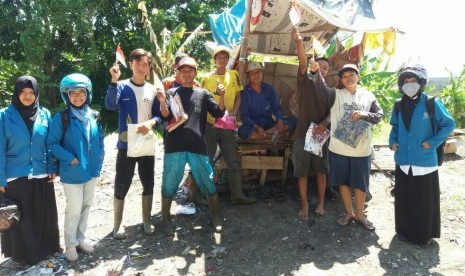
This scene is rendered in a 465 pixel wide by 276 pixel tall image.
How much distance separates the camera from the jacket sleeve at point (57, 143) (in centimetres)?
347

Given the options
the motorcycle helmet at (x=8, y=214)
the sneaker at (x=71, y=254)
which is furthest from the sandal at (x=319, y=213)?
the motorcycle helmet at (x=8, y=214)

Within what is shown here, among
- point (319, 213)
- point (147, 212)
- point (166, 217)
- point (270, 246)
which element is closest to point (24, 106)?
point (147, 212)

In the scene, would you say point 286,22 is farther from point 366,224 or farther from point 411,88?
point 366,224

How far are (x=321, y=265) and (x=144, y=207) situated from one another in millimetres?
2105

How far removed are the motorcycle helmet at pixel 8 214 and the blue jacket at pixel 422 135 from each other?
13.0 feet

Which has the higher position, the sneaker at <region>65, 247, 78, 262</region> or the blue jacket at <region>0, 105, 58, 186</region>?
the blue jacket at <region>0, 105, 58, 186</region>

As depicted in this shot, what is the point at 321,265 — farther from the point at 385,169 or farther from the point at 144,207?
the point at 385,169

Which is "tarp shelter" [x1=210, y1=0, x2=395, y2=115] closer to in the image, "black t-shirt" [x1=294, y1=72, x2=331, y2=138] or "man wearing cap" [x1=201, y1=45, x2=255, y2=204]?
"man wearing cap" [x1=201, y1=45, x2=255, y2=204]

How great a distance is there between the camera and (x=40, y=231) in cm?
366

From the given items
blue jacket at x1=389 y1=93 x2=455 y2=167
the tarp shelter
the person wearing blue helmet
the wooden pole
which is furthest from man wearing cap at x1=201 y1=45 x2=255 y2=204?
blue jacket at x1=389 y1=93 x2=455 y2=167

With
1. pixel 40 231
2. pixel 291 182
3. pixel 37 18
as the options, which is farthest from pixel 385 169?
pixel 37 18

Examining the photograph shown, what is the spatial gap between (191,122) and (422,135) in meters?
2.48

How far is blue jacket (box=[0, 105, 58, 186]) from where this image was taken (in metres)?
3.38

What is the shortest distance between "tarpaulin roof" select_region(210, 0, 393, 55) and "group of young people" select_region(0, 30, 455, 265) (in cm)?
69
